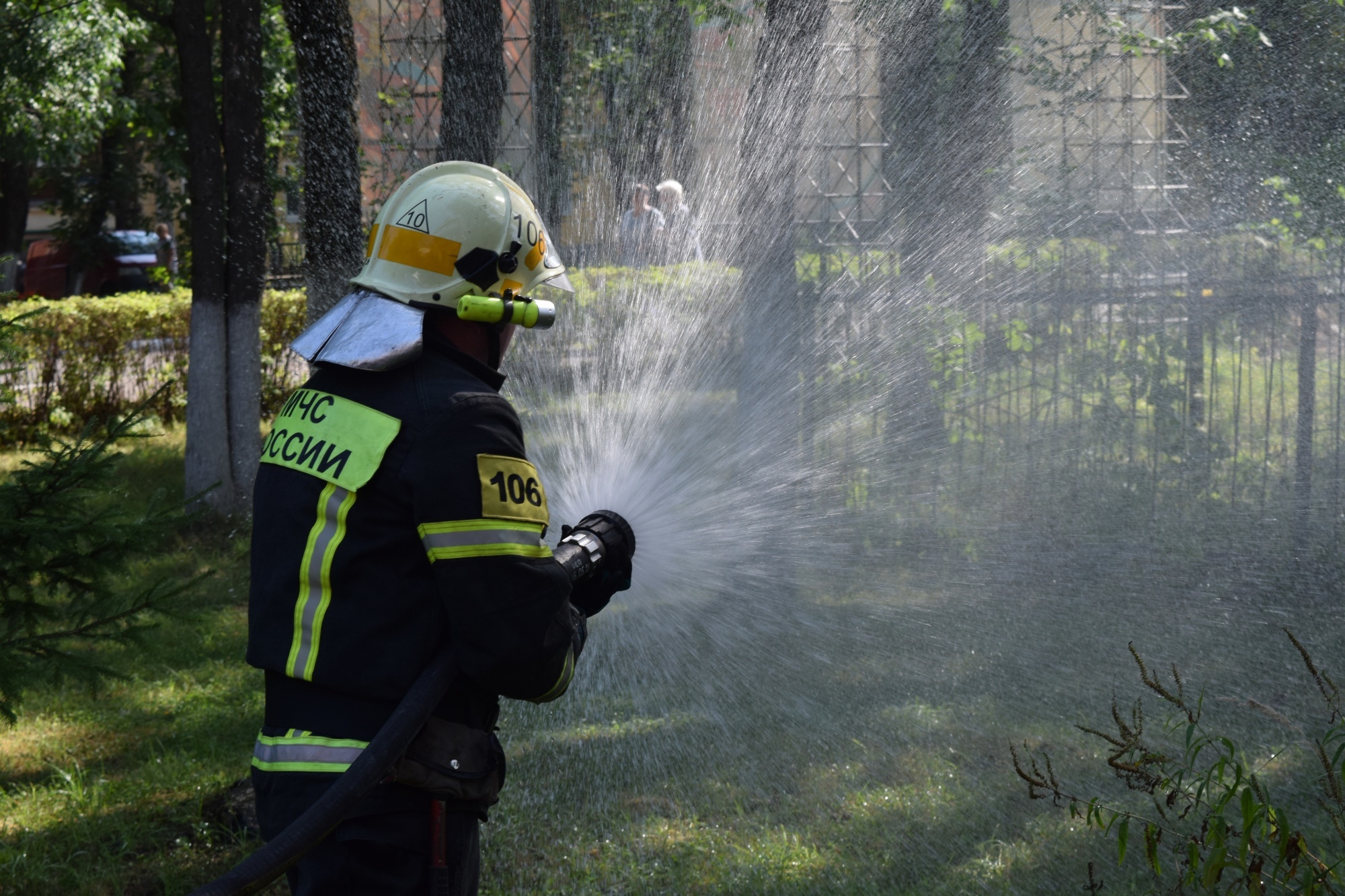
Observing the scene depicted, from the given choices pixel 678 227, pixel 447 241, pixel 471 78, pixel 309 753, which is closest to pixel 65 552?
pixel 309 753

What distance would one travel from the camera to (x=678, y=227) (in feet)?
20.9

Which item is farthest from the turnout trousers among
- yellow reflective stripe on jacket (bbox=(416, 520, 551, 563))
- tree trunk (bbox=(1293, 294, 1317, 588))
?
tree trunk (bbox=(1293, 294, 1317, 588))

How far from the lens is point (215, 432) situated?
24.5 ft

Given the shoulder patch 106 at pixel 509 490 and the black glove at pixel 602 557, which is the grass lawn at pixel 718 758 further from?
the shoulder patch 106 at pixel 509 490

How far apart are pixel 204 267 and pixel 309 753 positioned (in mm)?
6145

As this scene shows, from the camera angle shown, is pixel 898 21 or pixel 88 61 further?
pixel 88 61

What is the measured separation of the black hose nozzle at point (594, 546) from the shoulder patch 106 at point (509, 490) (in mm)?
345

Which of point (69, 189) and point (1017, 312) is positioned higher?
point (69, 189)

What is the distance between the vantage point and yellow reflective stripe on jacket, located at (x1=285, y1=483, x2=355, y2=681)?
6.59 ft

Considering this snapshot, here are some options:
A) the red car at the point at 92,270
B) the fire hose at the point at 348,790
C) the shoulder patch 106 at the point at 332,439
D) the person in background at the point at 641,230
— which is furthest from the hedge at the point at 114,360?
the red car at the point at 92,270

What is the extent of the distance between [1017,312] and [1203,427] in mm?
1156

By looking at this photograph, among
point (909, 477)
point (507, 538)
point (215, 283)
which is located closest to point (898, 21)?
point (909, 477)

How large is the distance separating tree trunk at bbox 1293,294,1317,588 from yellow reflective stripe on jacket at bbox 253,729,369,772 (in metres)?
5.14

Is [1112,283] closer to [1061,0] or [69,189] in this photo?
[1061,0]
